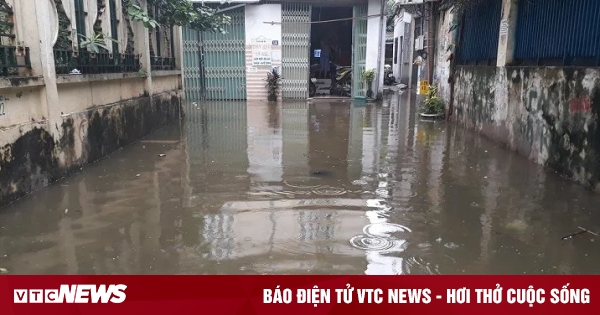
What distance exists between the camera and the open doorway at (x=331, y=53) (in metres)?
16.8

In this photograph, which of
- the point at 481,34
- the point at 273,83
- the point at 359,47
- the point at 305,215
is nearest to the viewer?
the point at 305,215

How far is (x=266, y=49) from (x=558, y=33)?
34.1 feet

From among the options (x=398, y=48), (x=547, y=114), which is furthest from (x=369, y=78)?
(x=398, y=48)

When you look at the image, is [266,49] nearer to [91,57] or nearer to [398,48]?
[91,57]

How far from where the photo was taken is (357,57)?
1532 centimetres

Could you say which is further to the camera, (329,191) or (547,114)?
(547,114)

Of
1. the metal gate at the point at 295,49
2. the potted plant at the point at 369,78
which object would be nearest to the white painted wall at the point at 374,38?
the potted plant at the point at 369,78

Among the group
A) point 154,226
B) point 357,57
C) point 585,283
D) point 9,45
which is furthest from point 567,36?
point 357,57

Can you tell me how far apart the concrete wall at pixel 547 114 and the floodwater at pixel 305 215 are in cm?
25

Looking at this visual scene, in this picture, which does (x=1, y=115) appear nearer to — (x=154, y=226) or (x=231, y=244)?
(x=154, y=226)

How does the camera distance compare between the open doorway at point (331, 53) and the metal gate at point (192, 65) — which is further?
the open doorway at point (331, 53)

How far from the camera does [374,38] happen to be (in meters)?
15.0

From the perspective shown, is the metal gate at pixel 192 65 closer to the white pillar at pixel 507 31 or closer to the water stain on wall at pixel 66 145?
the water stain on wall at pixel 66 145

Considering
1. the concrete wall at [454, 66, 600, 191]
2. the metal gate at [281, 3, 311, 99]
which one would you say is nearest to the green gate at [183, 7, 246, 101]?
the metal gate at [281, 3, 311, 99]
